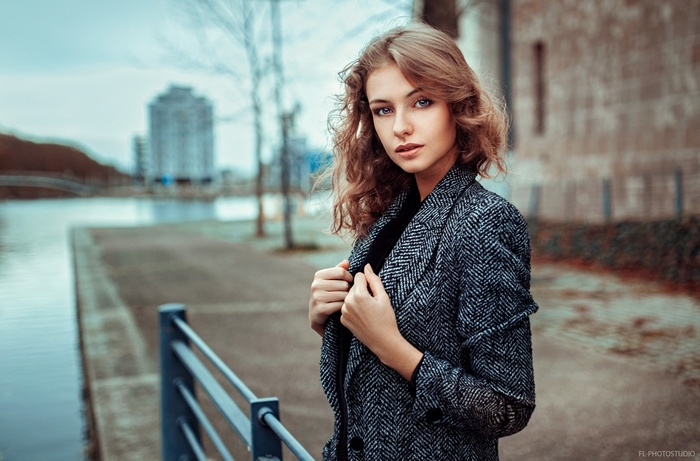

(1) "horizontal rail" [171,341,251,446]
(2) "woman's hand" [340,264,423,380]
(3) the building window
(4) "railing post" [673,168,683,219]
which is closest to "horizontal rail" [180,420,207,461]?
(1) "horizontal rail" [171,341,251,446]

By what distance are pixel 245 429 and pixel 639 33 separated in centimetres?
1224

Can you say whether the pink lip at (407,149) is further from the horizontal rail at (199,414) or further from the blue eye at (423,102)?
the horizontal rail at (199,414)

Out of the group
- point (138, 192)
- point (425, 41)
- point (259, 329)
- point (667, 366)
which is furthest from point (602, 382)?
point (138, 192)

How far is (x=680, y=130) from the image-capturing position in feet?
38.7

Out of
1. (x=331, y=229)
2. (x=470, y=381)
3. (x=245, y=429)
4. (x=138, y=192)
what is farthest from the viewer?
(x=138, y=192)

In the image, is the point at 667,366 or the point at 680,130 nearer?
the point at 667,366

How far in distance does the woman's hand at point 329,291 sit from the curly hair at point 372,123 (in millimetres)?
205

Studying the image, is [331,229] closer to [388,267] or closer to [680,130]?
[388,267]

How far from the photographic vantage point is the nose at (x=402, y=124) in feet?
4.68

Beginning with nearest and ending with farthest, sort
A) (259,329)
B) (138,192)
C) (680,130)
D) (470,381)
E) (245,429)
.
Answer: (470,381) → (245,429) → (259,329) → (680,130) → (138,192)

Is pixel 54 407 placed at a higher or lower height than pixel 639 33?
lower

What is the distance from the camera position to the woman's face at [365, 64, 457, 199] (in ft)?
4.71

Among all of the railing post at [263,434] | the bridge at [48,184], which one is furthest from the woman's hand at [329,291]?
the bridge at [48,184]

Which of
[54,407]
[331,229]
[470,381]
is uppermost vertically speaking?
[331,229]
